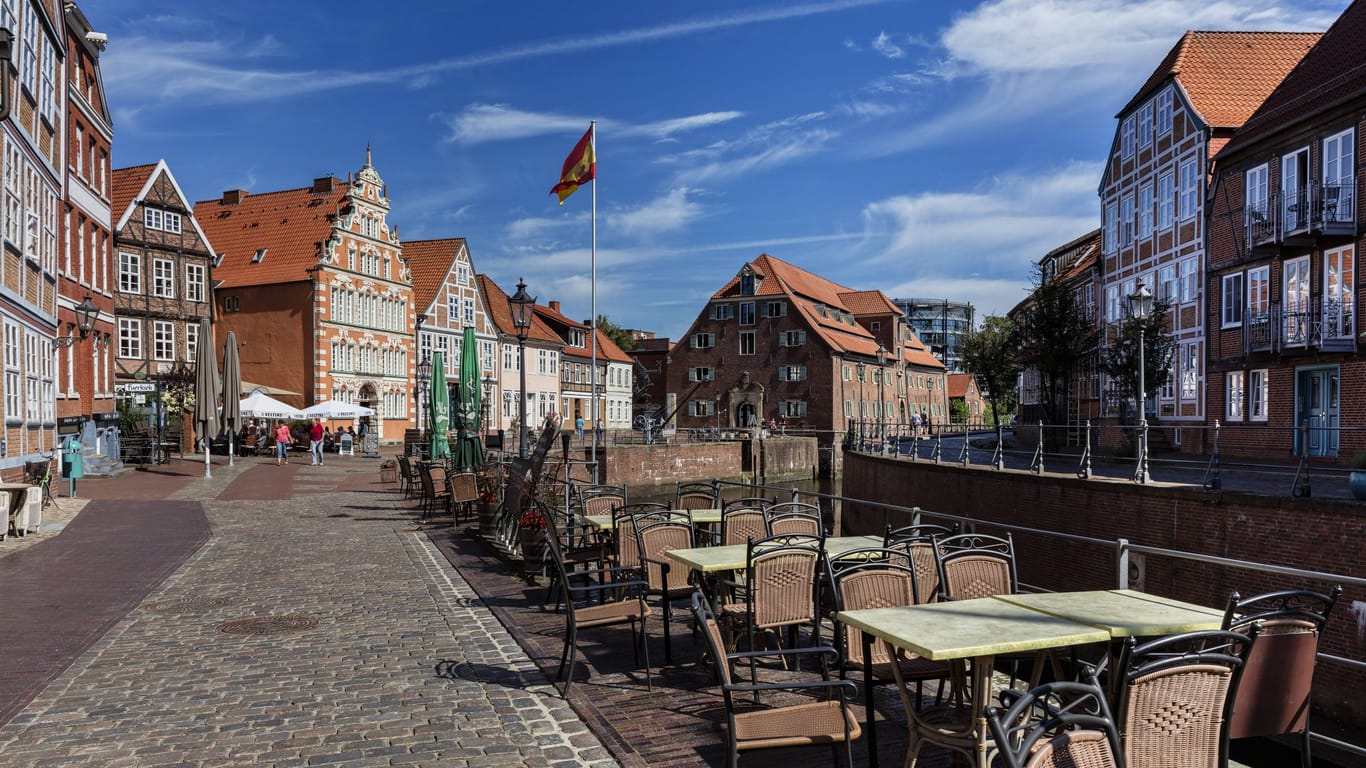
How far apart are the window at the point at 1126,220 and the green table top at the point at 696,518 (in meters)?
30.8

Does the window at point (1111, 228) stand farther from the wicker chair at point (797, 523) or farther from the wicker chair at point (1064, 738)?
the wicker chair at point (1064, 738)

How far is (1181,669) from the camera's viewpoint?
3.67 m

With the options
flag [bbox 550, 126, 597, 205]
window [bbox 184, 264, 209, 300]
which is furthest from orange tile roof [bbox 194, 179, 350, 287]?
flag [bbox 550, 126, 597, 205]

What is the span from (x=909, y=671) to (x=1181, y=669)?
1880mm

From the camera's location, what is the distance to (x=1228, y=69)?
1291 inches

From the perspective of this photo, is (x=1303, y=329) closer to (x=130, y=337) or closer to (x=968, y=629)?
(x=968, y=629)

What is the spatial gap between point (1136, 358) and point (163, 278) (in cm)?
3845

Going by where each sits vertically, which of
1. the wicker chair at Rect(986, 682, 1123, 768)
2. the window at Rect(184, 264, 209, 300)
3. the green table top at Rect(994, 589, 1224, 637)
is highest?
the window at Rect(184, 264, 209, 300)

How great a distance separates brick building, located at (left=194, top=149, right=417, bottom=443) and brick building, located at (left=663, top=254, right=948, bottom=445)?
19.7 metres

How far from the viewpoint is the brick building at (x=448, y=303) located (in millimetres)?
59250

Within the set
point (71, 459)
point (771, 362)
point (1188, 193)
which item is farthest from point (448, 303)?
point (1188, 193)

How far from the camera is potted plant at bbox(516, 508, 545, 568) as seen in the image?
11.0 metres

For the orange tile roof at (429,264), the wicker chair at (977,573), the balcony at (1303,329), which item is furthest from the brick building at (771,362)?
the wicker chair at (977,573)

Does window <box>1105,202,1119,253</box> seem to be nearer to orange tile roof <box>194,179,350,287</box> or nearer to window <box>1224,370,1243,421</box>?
window <box>1224,370,1243,421</box>
